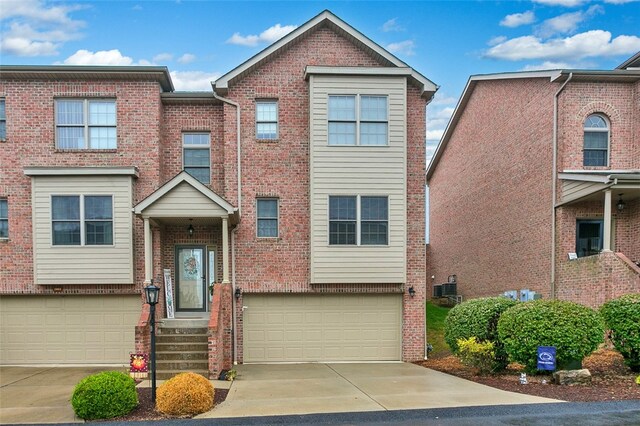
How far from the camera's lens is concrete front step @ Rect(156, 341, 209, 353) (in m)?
11.1

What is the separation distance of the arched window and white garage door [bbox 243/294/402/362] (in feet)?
25.5

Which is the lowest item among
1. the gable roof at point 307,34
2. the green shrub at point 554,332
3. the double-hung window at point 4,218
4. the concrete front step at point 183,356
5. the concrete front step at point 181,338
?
the concrete front step at point 183,356

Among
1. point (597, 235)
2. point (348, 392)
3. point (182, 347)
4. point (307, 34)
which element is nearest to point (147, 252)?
point (182, 347)

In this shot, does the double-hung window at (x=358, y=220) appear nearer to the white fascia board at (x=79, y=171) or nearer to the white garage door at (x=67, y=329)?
the white fascia board at (x=79, y=171)

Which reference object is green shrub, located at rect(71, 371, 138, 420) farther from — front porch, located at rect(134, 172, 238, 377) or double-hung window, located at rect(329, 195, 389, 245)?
double-hung window, located at rect(329, 195, 389, 245)

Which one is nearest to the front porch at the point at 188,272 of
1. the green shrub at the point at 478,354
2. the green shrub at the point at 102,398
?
the green shrub at the point at 102,398

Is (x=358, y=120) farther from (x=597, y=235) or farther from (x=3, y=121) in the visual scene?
(x=3, y=121)

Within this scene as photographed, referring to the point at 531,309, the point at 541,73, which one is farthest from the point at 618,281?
the point at 541,73

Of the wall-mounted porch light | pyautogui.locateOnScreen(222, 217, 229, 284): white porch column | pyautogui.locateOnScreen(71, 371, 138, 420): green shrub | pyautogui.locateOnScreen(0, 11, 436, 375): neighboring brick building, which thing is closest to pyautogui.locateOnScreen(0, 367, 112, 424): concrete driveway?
pyautogui.locateOnScreen(71, 371, 138, 420): green shrub

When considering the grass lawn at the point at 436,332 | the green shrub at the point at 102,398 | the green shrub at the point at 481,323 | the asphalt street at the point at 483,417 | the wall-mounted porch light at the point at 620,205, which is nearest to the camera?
the asphalt street at the point at 483,417

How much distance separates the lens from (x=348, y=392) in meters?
8.98

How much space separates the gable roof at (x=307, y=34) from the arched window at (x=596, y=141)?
17.6ft

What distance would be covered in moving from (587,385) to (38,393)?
10919 millimetres

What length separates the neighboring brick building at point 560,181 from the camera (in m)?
13.0
